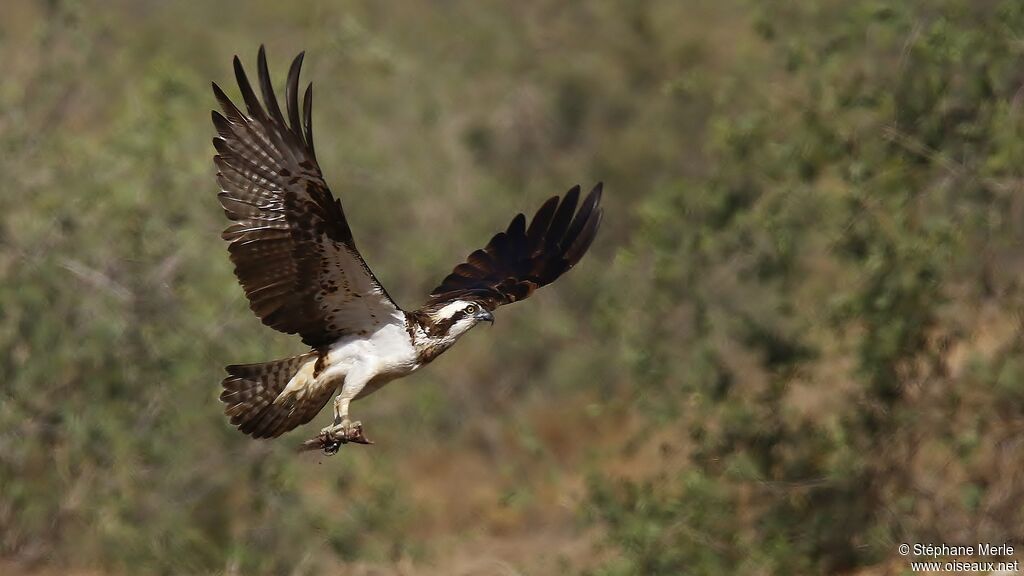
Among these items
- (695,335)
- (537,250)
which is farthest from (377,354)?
(695,335)

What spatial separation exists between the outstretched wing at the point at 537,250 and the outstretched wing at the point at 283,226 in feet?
4.09

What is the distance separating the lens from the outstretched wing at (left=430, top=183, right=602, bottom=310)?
8977 mm

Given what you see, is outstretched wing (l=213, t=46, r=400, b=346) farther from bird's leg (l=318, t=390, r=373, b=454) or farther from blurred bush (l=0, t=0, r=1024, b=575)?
blurred bush (l=0, t=0, r=1024, b=575)

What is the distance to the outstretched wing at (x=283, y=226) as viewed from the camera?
23.7ft

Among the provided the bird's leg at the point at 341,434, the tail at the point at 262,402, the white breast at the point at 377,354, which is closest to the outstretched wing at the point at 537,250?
the white breast at the point at 377,354

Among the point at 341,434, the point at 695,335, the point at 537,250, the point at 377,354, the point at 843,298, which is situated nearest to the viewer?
the point at 341,434

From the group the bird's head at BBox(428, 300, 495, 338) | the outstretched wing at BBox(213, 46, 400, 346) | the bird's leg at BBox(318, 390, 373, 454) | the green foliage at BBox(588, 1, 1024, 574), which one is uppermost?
the outstretched wing at BBox(213, 46, 400, 346)

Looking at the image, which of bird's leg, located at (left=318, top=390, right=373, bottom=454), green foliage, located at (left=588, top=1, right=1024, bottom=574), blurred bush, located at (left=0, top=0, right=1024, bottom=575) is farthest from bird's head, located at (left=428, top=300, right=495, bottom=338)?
green foliage, located at (left=588, top=1, right=1024, bottom=574)

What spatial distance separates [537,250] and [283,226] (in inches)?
88.4

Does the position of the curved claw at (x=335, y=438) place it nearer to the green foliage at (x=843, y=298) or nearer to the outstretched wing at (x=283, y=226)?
the outstretched wing at (x=283, y=226)

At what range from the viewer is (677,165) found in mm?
19984

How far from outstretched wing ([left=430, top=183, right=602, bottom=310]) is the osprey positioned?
0.50 metres

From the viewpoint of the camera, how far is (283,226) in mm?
7395

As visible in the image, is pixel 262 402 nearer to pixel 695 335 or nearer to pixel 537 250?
pixel 537 250
